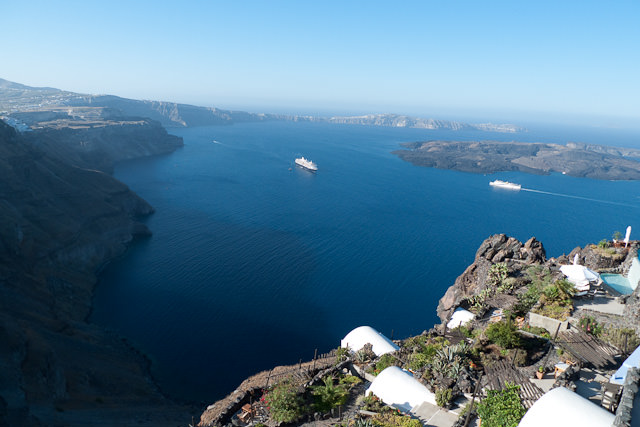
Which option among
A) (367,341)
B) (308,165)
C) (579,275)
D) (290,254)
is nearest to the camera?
(579,275)

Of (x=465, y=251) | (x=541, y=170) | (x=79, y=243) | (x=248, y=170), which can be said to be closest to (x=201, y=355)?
(x=79, y=243)

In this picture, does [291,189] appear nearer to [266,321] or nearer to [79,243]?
[79,243]

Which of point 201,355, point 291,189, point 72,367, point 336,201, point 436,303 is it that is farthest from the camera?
point 291,189

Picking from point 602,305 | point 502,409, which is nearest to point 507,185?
point 602,305

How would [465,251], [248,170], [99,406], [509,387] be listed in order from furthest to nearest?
[248,170], [465,251], [99,406], [509,387]

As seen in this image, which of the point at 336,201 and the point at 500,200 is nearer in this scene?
the point at 336,201

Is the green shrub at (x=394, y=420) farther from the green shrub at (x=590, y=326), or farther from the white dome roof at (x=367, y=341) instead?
the white dome roof at (x=367, y=341)

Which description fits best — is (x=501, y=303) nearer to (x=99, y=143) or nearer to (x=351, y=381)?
(x=351, y=381)

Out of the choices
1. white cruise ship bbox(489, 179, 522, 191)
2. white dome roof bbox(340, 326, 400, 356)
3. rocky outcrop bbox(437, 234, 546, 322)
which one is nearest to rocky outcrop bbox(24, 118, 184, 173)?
white dome roof bbox(340, 326, 400, 356)
